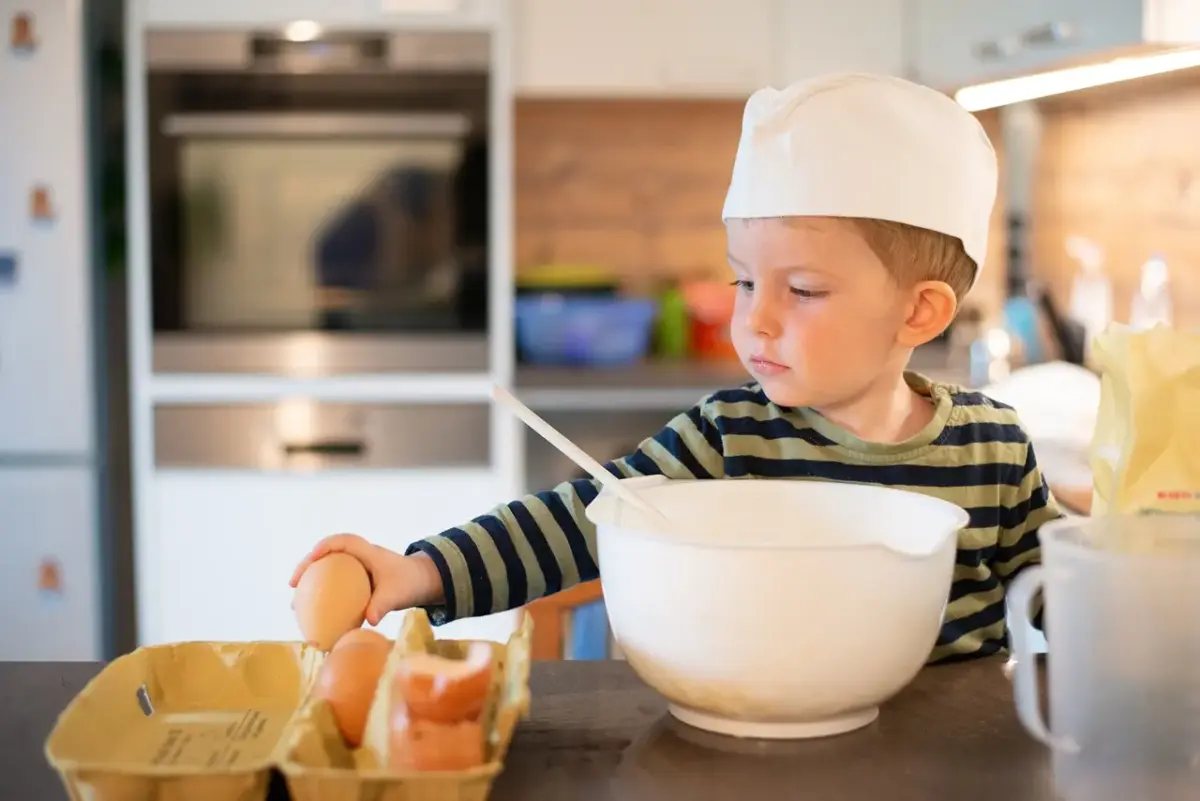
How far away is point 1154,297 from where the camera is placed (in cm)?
228

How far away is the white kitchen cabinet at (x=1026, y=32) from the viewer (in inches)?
78.7

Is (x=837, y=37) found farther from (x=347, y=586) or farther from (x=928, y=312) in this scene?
(x=347, y=586)

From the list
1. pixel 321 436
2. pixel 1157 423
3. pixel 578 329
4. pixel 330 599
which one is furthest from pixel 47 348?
pixel 1157 423

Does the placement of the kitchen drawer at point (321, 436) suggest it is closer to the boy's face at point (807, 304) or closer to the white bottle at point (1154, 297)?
the white bottle at point (1154, 297)

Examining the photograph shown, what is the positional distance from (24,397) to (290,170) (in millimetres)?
631

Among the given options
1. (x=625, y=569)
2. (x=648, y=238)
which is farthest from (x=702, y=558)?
(x=648, y=238)

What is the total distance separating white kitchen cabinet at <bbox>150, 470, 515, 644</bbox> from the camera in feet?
8.19

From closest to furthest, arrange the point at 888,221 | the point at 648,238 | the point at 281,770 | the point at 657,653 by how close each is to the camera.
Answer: the point at 281,770
the point at 657,653
the point at 888,221
the point at 648,238

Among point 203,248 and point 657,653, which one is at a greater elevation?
point 203,248

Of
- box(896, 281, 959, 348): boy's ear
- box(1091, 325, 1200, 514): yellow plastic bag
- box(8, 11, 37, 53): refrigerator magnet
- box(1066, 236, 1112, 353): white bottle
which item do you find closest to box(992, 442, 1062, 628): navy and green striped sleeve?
box(896, 281, 959, 348): boy's ear

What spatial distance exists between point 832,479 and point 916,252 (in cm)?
18

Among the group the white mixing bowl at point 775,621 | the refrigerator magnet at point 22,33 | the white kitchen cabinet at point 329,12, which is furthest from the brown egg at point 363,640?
the refrigerator magnet at point 22,33

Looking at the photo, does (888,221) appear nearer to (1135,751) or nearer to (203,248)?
(1135,751)

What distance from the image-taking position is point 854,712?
0.73 m
